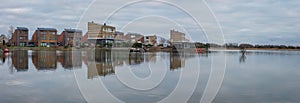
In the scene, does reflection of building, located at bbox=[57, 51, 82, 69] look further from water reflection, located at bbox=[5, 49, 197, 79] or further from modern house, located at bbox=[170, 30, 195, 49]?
Answer: modern house, located at bbox=[170, 30, 195, 49]

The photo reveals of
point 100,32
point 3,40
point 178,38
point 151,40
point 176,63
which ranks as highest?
point 100,32

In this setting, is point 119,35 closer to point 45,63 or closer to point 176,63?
point 176,63

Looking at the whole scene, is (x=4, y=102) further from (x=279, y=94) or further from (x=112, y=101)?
(x=279, y=94)

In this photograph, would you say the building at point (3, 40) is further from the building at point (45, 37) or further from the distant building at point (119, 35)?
the distant building at point (119, 35)

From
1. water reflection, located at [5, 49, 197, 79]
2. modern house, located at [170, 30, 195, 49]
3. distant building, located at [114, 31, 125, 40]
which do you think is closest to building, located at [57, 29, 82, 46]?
distant building, located at [114, 31, 125, 40]

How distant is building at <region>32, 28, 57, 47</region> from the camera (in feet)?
193

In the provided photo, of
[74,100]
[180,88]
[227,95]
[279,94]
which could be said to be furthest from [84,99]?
Result: [279,94]

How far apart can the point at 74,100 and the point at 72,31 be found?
183 feet

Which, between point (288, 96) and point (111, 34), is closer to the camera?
point (288, 96)

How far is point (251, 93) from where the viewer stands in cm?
825

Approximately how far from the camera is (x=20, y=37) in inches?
2351

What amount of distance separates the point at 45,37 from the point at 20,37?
210 inches

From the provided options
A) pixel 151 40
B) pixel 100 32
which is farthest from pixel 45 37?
pixel 100 32

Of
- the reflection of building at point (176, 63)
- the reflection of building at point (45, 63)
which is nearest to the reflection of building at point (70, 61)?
the reflection of building at point (45, 63)
